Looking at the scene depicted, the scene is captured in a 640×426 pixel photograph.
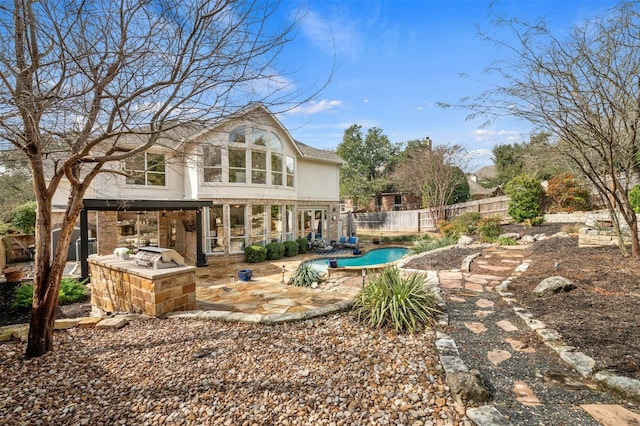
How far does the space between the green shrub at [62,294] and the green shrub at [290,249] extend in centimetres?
749

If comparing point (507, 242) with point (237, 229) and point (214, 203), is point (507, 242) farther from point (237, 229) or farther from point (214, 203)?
point (214, 203)

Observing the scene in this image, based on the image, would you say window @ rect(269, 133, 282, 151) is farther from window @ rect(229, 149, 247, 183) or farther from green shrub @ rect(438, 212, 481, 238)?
green shrub @ rect(438, 212, 481, 238)

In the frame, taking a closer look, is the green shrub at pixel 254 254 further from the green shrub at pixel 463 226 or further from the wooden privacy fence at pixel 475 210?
the wooden privacy fence at pixel 475 210

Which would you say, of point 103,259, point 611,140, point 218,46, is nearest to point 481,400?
point 218,46

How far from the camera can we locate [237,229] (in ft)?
41.9

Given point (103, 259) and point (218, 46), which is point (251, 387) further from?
point (103, 259)

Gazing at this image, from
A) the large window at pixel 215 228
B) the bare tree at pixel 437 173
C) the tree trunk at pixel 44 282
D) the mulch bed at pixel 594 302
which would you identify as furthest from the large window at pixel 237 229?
the bare tree at pixel 437 173

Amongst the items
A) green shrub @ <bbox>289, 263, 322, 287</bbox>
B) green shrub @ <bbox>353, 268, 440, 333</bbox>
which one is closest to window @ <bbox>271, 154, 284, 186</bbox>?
green shrub @ <bbox>289, 263, 322, 287</bbox>

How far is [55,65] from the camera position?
3018mm

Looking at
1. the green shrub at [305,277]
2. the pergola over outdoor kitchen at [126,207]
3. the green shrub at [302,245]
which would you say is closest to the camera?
the green shrub at [305,277]

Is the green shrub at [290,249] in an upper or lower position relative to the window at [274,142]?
lower

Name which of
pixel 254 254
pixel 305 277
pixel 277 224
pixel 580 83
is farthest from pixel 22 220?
pixel 580 83

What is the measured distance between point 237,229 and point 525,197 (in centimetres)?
1389

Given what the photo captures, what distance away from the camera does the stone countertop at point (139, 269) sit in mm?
4673
